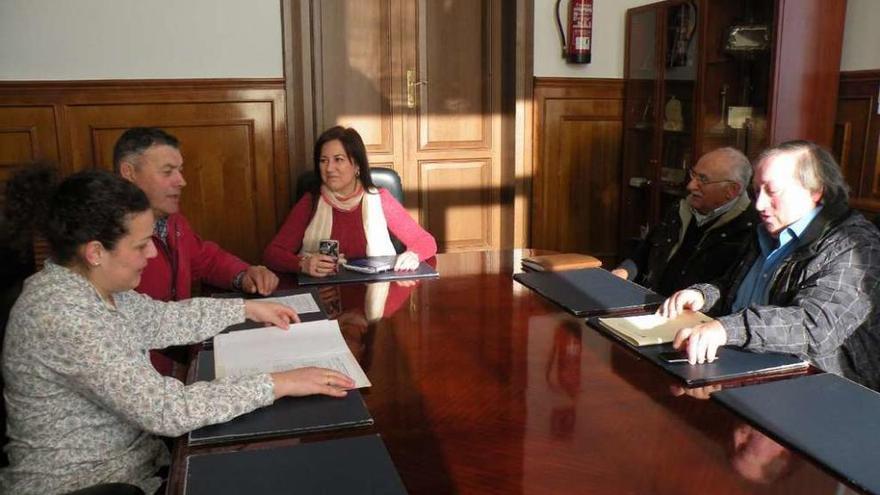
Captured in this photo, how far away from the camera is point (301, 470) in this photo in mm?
968

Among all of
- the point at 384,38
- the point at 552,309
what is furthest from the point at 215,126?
the point at 552,309

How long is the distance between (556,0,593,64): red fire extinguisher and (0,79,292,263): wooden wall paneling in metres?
1.52

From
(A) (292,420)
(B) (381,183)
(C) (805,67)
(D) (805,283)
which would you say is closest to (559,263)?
(D) (805,283)

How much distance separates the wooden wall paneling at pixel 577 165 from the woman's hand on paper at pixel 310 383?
9.65 ft

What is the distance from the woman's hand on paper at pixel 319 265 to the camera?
208cm

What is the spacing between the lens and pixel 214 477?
96 centimetres

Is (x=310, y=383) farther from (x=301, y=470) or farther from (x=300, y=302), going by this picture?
(x=300, y=302)

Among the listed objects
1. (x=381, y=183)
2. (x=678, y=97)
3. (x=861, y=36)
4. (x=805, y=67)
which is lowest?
(x=381, y=183)

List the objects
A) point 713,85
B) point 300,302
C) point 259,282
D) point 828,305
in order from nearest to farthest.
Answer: point 828,305
point 300,302
point 259,282
point 713,85

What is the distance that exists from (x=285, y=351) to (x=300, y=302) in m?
0.39

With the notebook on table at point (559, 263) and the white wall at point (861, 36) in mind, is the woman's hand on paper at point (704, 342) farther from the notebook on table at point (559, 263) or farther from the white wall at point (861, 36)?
the white wall at point (861, 36)

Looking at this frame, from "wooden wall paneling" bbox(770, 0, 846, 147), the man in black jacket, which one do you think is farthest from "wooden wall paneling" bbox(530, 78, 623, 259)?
the man in black jacket

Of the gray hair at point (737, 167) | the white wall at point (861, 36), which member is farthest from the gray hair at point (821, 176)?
the white wall at point (861, 36)

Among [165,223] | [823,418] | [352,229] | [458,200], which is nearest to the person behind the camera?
[823,418]
